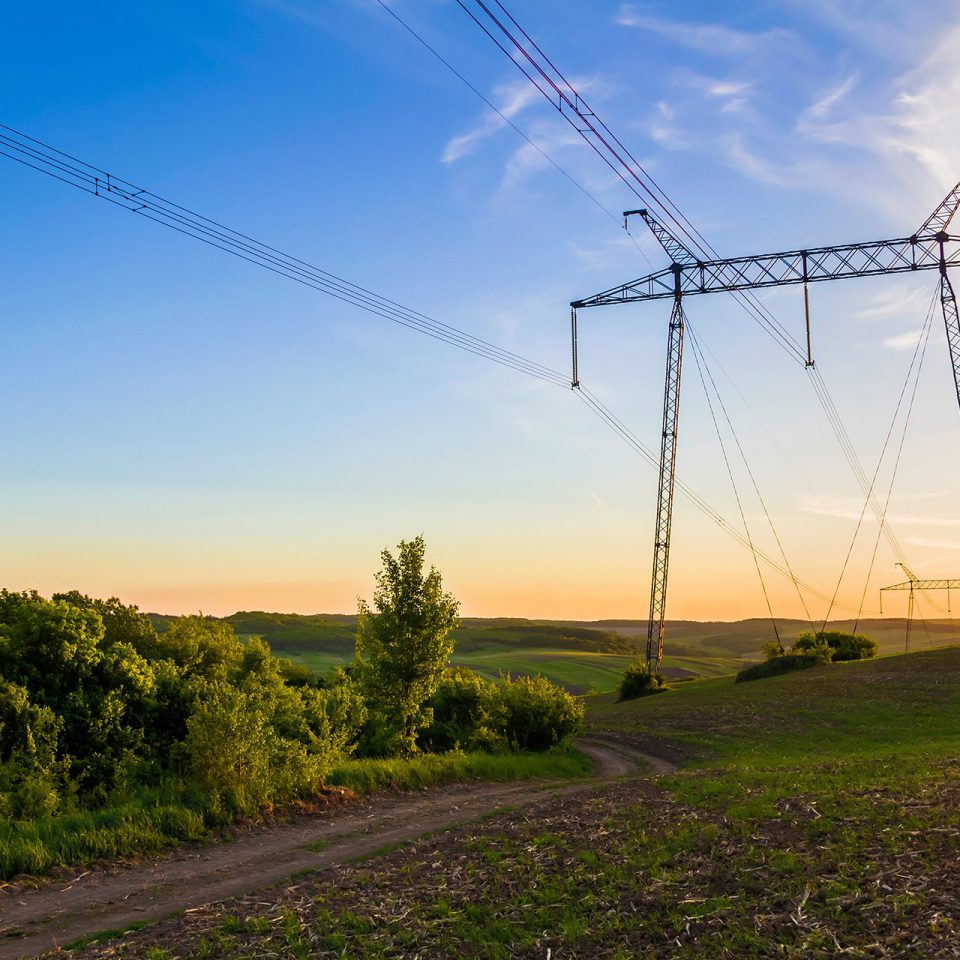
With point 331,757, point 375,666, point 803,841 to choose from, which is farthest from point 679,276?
point 803,841

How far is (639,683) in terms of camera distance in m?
68.3

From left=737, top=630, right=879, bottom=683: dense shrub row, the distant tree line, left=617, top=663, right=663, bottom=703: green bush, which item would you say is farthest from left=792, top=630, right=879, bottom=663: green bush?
the distant tree line

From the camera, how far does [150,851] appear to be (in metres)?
17.6

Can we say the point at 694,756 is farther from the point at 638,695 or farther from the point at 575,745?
the point at 638,695

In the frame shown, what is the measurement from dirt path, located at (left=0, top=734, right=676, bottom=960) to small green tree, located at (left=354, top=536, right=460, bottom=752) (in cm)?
807

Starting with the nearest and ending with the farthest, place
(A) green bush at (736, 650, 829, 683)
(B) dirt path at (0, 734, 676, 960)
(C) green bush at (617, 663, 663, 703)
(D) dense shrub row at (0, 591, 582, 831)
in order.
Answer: (B) dirt path at (0, 734, 676, 960), (D) dense shrub row at (0, 591, 582, 831), (A) green bush at (736, 650, 829, 683), (C) green bush at (617, 663, 663, 703)

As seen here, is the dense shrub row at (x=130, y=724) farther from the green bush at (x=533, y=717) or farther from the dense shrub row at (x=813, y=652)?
the dense shrub row at (x=813, y=652)

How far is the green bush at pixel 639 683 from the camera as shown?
67.4 meters

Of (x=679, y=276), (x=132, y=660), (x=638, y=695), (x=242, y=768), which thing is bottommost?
(x=638, y=695)

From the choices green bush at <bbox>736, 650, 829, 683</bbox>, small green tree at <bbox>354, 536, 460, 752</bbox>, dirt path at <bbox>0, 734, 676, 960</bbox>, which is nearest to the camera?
dirt path at <bbox>0, 734, 676, 960</bbox>

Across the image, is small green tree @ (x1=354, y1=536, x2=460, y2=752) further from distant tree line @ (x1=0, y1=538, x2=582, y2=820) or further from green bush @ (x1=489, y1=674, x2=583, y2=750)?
green bush @ (x1=489, y1=674, x2=583, y2=750)

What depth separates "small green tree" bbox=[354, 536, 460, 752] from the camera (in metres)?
32.9

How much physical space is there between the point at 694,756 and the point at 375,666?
14.3 meters

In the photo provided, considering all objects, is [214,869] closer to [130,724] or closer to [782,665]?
[130,724]
